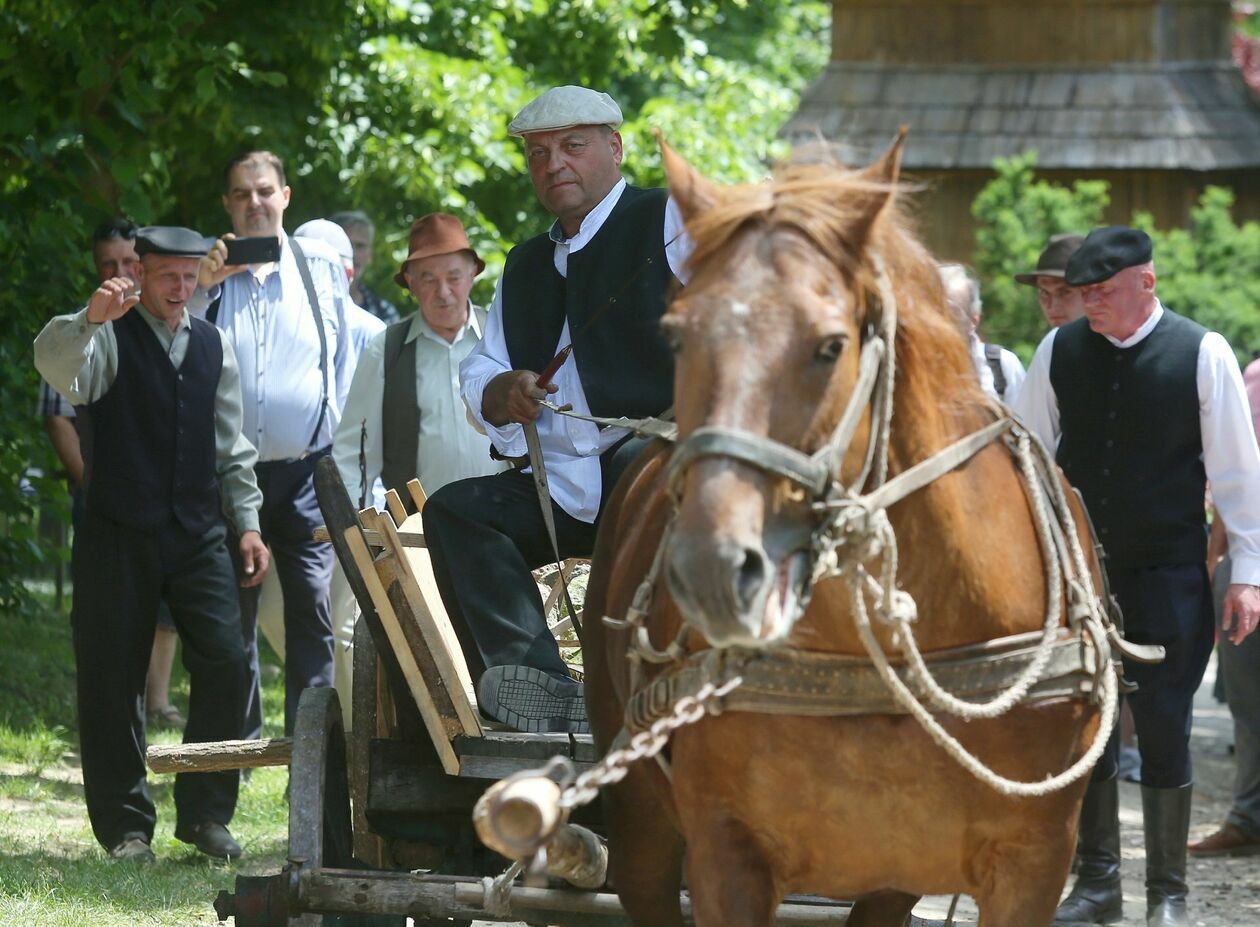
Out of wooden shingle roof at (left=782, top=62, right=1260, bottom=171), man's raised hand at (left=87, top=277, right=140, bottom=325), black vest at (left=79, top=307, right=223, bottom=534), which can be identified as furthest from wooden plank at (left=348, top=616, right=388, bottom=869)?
wooden shingle roof at (left=782, top=62, right=1260, bottom=171)

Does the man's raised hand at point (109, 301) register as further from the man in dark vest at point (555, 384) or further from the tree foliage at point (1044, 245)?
the tree foliage at point (1044, 245)

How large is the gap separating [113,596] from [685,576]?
15.0ft

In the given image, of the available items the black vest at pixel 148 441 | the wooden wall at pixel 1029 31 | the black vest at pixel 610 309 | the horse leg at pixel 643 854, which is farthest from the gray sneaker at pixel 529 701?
the wooden wall at pixel 1029 31

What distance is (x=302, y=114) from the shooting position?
11.4 meters

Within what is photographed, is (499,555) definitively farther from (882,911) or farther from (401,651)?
(882,911)

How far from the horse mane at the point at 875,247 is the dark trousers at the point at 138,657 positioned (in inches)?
163

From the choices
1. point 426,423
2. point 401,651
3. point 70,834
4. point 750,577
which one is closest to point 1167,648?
point 401,651

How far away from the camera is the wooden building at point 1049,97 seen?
20.2m

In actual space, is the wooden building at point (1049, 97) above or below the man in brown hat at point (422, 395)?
above

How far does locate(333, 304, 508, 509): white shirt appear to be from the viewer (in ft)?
25.3

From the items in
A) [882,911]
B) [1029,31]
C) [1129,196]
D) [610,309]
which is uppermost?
[1029,31]

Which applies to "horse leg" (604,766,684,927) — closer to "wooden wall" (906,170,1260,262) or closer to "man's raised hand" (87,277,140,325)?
"man's raised hand" (87,277,140,325)

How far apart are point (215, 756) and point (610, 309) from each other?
73.3 inches

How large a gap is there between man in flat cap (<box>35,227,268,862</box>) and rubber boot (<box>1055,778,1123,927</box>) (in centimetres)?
312
